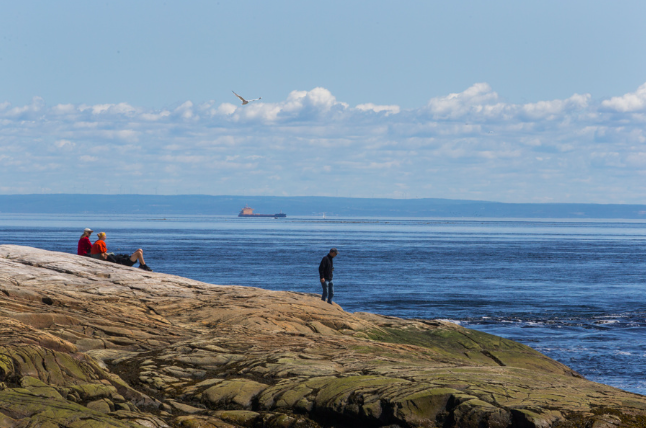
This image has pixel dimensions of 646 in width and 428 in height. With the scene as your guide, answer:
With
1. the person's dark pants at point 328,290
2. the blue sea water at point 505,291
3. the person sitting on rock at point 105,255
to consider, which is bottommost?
the blue sea water at point 505,291

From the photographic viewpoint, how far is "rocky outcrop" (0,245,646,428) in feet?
26.5

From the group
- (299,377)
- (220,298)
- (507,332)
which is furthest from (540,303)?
(299,377)

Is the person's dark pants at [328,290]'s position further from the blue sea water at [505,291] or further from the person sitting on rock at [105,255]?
the blue sea water at [505,291]

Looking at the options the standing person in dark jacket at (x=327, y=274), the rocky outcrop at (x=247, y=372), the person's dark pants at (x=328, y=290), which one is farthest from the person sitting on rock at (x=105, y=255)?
the person's dark pants at (x=328, y=290)

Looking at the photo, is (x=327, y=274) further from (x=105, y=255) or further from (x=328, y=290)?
(x=105, y=255)

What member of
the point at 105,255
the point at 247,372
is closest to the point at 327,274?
the point at 105,255

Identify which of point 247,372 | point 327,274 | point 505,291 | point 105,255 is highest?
point 105,255

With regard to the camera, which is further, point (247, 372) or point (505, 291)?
point (505, 291)

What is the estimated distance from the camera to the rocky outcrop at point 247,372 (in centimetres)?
806

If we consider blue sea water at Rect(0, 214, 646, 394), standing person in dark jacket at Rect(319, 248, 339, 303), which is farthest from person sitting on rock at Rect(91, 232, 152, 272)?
blue sea water at Rect(0, 214, 646, 394)

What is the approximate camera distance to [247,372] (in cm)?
1071

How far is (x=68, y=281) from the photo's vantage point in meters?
17.7

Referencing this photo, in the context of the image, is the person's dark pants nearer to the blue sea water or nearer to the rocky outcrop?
the rocky outcrop

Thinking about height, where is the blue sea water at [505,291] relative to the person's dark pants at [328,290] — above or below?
below
